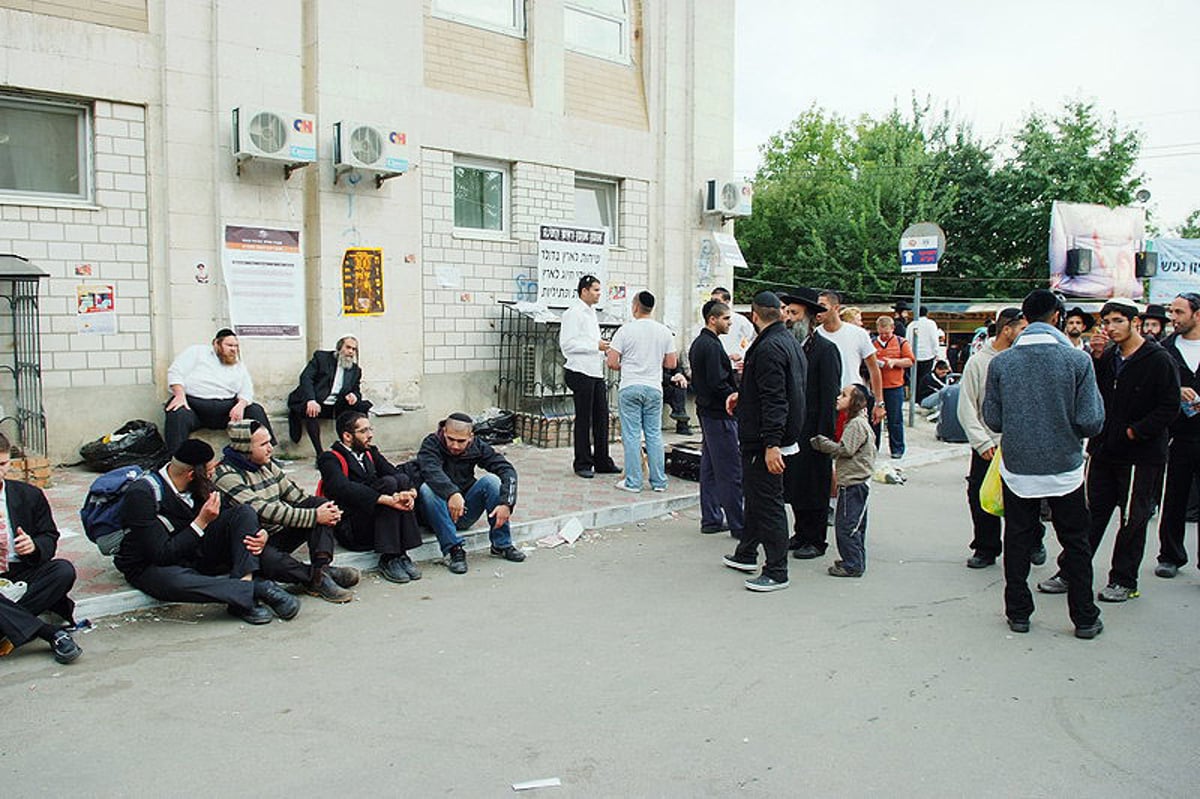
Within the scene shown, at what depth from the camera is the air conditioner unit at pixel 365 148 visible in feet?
34.5

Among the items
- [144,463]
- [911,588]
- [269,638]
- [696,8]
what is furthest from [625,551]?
[696,8]

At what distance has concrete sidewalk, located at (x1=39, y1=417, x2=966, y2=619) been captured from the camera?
20.0 ft

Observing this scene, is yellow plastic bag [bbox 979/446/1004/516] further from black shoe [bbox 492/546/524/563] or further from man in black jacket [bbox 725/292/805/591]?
black shoe [bbox 492/546/524/563]

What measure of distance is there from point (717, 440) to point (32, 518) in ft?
16.6

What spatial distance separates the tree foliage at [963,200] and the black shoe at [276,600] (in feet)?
88.6

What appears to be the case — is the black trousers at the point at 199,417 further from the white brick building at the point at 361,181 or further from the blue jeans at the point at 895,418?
the blue jeans at the point at 895,418

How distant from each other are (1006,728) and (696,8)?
486 inches

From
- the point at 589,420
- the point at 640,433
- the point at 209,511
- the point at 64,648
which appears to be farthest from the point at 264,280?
the point at 64,648

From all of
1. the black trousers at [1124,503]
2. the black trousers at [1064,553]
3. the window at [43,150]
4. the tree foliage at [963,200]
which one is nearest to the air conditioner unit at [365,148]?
the window at [43,150]

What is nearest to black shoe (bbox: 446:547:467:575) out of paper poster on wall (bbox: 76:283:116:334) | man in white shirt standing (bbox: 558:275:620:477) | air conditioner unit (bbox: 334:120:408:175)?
man in white shirt standing (bbox: 558:275:620:477)

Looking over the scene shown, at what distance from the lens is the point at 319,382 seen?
10.4 metres

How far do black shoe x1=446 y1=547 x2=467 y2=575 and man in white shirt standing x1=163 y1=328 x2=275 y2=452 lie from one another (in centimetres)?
326

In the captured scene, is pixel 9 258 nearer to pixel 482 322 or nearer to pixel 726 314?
pixel 482 322

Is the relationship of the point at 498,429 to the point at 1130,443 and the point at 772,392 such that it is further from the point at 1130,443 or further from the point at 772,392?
the point at 1130,443
